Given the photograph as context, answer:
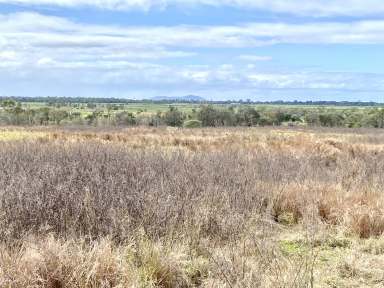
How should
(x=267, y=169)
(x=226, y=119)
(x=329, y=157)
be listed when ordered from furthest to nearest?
(x=226, y=119) < (x=329, y=157) < (x=267, y=169)

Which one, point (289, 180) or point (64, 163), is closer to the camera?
point (64, 163)

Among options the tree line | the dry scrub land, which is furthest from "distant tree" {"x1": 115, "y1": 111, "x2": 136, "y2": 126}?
the dry scrub land

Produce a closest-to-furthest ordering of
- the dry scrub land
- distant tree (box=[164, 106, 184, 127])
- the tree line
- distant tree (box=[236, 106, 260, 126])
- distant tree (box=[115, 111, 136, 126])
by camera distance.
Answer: the dry scrub land < distant tree (box=[115, 111, 136, 126]) < the tree line < distant tree (box=[164, 106, 184, 127]) < distant tree (box=[236, 106, 260, 126])

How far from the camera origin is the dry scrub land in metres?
4.40

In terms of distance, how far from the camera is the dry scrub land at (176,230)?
4.40 m

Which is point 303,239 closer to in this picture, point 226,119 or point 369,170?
point 369,170

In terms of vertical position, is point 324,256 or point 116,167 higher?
point 116,167

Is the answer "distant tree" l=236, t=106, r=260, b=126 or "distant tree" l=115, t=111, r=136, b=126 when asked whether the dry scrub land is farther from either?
"distant tree" l=236, t=106, r=260, b=126

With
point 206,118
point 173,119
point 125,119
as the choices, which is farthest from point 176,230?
point 206,118

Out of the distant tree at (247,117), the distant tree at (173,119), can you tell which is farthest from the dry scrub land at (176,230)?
the distant tree at (247,117)

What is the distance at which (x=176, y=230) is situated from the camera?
582 cm

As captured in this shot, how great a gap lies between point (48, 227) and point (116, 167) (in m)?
3.36

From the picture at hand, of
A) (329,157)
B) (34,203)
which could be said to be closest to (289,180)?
(34,203)

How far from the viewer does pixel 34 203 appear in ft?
19.1
